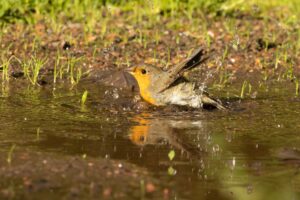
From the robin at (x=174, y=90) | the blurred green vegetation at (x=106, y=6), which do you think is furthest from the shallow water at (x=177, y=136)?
the blurred green vegetation at (x=106, y=6)

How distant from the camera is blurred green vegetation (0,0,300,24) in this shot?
1141 centimetres

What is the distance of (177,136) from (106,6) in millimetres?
5515

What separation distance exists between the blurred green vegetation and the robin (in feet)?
11.2

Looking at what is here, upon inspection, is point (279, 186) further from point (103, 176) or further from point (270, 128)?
point (270, 128)

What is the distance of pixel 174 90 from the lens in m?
8.34

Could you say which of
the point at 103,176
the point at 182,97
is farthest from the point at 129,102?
the point at 103,176

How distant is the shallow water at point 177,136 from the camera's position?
5590mm

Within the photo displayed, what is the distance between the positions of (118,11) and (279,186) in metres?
6.96

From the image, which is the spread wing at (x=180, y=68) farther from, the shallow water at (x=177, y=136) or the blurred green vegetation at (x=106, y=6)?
the blurred green vegetation at (x=106, y=6)

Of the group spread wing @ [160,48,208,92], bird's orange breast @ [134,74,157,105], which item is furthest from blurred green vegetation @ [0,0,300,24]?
spread wing @ [160,48,208,92]

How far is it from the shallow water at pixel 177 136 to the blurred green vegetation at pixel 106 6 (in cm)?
253

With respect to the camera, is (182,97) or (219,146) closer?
(219,146)

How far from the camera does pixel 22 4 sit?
11.5 meters

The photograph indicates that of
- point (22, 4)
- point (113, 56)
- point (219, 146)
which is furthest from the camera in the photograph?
point (22, 4)
